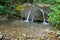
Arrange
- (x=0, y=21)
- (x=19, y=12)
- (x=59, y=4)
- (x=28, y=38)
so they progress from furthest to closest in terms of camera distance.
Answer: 1. (x=19, y=12)
2. (x=0, y=21)
3. (x=59, y=4)
4. (x=28, y=38)

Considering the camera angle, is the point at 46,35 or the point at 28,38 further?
the point at 46,35

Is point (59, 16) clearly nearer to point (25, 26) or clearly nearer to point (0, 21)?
point (25, 26)

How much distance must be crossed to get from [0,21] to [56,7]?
344cm

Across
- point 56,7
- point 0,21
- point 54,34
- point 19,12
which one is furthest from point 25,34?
point 19,12

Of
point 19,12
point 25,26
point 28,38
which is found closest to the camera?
point 28,38

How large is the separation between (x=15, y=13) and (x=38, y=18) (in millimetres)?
1658

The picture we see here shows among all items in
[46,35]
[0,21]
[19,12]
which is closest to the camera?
[46,35]

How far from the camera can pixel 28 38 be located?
6.66 meters

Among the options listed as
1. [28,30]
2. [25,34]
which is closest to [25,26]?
[28,30]

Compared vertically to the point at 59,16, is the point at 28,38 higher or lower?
lower

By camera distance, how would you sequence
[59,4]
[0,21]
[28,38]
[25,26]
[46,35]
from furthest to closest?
[0,21] → [25,26] → [59,4] → [46,35] → [28,38]

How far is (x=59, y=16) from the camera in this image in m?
7.32

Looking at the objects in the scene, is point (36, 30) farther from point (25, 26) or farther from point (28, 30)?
point (25, 26)

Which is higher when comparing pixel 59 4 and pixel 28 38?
pixel 59 4
